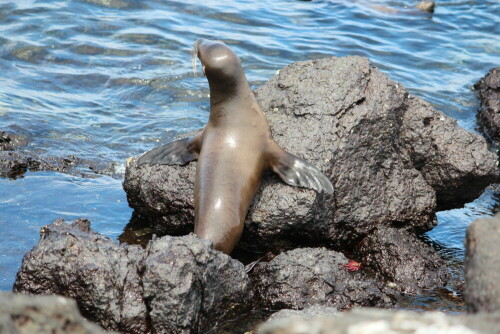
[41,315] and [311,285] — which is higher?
[41,315]

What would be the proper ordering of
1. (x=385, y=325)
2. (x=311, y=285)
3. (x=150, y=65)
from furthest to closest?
(x=150, y=65)
(x=311, y=285)
(x=385, y=325)

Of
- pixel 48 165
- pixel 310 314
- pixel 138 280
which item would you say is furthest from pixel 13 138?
pixel 310 314

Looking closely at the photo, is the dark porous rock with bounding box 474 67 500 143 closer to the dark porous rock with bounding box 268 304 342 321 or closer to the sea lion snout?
the sea lion snout

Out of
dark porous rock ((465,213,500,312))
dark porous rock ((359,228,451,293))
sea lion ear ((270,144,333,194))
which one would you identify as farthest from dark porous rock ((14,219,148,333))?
dark porous rock ((465,213,500,312))

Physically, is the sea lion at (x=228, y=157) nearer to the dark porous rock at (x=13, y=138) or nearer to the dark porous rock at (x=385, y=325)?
the dark porous rock at (x=13, y=138)

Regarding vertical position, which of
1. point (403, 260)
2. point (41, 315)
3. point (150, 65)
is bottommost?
point (150, 65)

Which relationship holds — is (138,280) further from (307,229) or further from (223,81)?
(223,81)

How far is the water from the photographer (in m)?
6.87

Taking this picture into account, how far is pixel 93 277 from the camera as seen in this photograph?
447 cm

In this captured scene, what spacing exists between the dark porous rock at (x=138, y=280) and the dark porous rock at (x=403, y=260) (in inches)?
58.2

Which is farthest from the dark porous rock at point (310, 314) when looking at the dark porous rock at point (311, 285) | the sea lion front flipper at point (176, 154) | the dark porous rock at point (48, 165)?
the dark porous rock at point (48, 165)

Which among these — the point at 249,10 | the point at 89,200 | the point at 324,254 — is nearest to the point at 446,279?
the point at 324,254

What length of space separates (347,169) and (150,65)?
6238 mm

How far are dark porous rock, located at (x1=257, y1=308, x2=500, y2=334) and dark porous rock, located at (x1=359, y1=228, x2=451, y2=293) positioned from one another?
3453 millimetres
